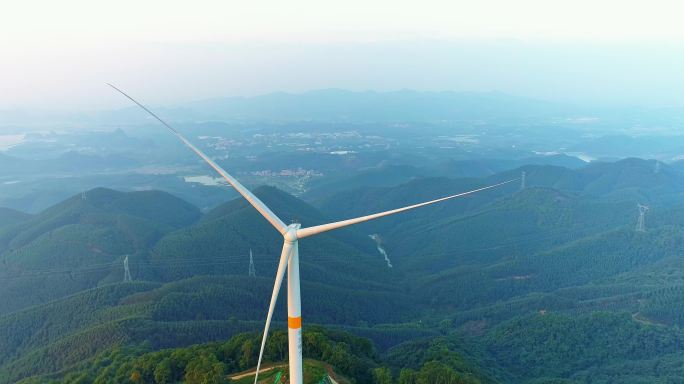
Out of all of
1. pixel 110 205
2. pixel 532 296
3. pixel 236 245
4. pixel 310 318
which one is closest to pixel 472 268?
pixel 532 296

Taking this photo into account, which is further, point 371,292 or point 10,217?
point 10,217

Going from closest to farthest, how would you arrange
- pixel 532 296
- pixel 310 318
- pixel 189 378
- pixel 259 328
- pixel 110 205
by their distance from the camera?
pixel 189 378
pixel 259 328
pixel 310 318
pixel 532 296
pixel 110 205

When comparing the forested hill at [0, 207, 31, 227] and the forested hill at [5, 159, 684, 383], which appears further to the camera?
the forested hill at [0, 207, 31, 227]

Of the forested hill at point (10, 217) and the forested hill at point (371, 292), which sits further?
the forested hill at point (10, 217)

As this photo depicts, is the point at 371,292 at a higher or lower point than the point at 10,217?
lower

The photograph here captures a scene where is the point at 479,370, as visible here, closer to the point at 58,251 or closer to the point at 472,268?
the point at 472,268

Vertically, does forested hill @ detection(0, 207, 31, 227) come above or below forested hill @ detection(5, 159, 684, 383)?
above

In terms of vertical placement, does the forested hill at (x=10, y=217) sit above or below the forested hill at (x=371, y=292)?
above

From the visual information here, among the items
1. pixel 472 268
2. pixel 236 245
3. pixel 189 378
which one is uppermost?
pixel 189 378
